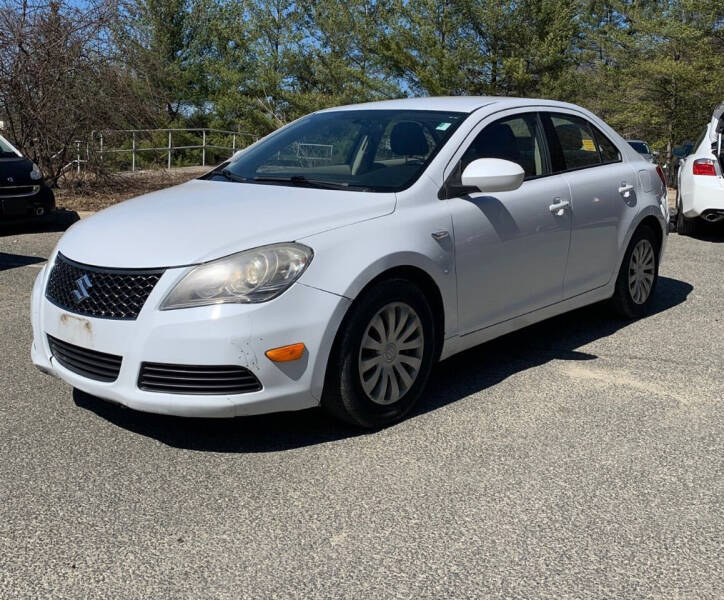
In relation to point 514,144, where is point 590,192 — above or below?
below

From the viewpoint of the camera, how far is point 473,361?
5559 mm

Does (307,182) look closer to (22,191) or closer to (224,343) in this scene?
(224,343)

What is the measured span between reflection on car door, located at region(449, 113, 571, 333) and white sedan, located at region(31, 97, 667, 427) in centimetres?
1

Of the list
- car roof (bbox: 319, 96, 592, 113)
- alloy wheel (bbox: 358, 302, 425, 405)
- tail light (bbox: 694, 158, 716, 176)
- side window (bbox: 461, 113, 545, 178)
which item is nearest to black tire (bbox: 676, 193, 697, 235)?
tail light (bbox: 694, 158, 716, 176)

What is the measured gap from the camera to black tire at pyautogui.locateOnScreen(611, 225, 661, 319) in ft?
20.3

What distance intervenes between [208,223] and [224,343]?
69cm

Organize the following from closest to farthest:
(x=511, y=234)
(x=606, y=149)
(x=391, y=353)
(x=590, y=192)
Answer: (x=391, y=353) < (x=511, y=234) < (x=590, y=192) < (x=606, y=149)

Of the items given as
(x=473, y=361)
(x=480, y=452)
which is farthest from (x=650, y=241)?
(x=480, y=452)

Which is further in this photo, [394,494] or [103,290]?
[103,290]

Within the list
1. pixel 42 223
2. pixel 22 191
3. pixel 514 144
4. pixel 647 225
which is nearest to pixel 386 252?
pixel 514 144

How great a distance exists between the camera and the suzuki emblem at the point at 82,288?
4008 mm

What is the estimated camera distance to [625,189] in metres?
6.04

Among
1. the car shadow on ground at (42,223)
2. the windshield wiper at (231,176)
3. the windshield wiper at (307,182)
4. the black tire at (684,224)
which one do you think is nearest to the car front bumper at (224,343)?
the windshield wiper at (307,182)

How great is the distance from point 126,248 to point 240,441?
3.31 ft
